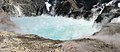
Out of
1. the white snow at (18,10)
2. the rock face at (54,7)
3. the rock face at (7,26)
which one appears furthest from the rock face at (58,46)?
the white snow at (18,10)

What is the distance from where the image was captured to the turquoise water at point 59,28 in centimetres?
6183

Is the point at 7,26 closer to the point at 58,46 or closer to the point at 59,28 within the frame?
the point at 59,28

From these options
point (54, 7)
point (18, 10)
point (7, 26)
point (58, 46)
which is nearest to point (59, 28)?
point (18, 10)

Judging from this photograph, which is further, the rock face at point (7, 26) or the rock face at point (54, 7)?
the rock face at point (54, 7)

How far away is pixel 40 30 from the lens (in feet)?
222

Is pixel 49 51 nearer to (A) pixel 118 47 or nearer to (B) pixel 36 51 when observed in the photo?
(B) pixel 36 51

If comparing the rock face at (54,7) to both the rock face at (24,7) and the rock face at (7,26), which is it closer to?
the rock face at (24,7)

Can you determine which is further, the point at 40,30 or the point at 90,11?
the point at 90,11

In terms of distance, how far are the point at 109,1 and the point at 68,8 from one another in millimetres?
11897

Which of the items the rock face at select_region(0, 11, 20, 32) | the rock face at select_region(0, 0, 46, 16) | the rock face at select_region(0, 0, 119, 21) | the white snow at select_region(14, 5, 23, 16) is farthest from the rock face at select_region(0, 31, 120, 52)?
the white snow at select_region(14, 5, 23, 16)

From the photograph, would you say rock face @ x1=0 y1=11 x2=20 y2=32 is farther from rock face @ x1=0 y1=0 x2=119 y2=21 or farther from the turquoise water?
rock face @ x1=0 y1=0 x2=119 y2=21

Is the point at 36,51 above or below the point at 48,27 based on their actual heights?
above

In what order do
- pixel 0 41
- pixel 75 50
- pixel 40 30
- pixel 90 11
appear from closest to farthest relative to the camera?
pixel 75 50 → pixel 0 41 → pixel 40 30 → pixel 90 11

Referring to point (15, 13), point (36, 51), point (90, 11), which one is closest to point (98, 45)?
point (36, 51)
